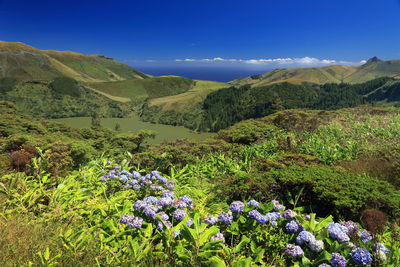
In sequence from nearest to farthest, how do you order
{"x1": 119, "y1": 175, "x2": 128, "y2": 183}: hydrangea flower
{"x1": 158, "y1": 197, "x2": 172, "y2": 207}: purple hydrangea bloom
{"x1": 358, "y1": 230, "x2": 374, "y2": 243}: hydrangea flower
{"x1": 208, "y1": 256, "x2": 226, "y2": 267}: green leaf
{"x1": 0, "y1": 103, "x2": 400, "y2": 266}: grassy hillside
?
{"x1": 208, "y1": 256, "x2": 226, "y2": 267}: green leaf < {"x1": 0, "y1": 103, "x2": 400, "y2": 266}: grassy hillside < {"x1": 358, "y1": 230, "x2": 374, "y2": 243}: hydrangea flower < {"x1": 158, "y1": 197, "x2": 172, "y2": 207}: purple hydrangea bloom < {"x1": 119, "y1": 175, "x2": 128, "y2": 183}: hydrangea flower

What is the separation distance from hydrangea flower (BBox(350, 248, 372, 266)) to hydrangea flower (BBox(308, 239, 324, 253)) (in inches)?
9.1

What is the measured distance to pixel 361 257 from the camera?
5.44 feet

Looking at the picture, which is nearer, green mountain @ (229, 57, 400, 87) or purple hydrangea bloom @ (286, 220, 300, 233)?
purple hydrangea bloom @ (286, 220, 300, 233)

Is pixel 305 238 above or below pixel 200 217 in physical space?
above

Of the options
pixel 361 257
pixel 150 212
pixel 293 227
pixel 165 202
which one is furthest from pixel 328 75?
pixel 150 212

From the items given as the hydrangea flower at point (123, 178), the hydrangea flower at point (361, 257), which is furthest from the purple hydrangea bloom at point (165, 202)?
the hydrangea flower at point (361, 257)

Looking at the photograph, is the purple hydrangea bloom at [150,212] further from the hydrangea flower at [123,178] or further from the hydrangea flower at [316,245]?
the hydrangea flower at [316,245]

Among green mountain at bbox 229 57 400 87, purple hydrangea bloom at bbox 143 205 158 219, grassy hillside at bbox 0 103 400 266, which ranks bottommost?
grassy hillside at bbox 0 103 400 266

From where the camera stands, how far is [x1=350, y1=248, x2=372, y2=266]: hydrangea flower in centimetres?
164

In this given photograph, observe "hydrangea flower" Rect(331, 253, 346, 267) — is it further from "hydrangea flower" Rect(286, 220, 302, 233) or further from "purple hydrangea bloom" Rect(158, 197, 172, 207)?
"purple hydrangea bloom" Rect(158, 197, 172, 207)

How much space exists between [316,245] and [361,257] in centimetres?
32

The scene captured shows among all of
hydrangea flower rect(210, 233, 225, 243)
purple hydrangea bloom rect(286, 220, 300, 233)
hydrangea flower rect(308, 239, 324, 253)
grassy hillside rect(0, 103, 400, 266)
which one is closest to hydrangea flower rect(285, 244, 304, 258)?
grassy hillside rect(0, 103, 400, 266)

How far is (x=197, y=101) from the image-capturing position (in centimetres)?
9062

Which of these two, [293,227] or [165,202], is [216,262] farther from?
[293,227]
